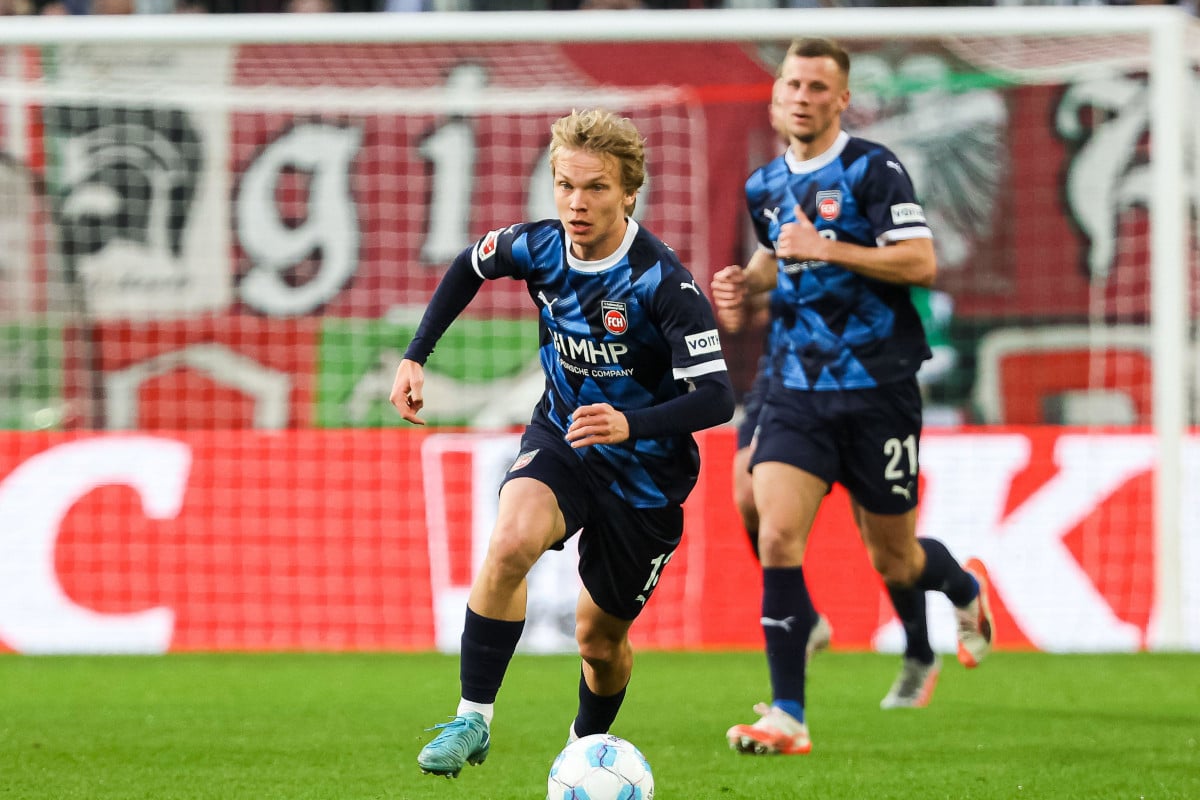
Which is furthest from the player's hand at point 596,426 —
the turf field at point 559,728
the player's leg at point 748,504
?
the player's leg at point 748,504

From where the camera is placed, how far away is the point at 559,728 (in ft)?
18.7

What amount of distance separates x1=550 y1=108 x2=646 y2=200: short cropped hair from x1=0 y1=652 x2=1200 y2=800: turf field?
1627 mm

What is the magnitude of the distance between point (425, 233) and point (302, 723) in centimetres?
553

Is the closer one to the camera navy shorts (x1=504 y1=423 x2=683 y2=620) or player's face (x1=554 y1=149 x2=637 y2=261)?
player's face (x1=554 y1=149 x2=637 y2=261)

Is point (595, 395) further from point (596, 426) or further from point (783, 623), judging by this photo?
point (783, 623)

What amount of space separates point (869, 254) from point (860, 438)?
624 millimetres

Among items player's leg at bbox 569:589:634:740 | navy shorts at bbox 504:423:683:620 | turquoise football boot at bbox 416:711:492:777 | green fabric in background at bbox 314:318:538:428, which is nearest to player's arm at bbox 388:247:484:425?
navy shorts at bbox 504:423:683:620

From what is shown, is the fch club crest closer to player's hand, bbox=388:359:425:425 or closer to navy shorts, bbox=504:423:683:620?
navy shorts, bbox=504:423:683:620

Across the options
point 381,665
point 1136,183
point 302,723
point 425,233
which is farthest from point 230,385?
point 1136,183

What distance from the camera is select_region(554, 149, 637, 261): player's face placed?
4.18 meters

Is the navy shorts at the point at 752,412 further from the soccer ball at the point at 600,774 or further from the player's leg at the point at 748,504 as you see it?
the soccer ball at the point at 600,774

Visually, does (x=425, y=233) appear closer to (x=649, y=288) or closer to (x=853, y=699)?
(x=853, y=699)

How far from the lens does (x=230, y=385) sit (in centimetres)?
1031

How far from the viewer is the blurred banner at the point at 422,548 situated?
8141 mm
